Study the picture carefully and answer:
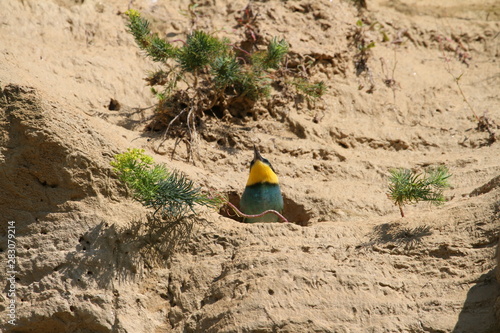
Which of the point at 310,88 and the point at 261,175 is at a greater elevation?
the point at 310,88

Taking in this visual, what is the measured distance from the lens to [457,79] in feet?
20.4

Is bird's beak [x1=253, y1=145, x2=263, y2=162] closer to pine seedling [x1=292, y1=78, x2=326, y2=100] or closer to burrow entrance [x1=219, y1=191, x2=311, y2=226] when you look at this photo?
burrow entrance [x1=219, y1=191, x2=311, y2=226]

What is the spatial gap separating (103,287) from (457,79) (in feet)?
13.4

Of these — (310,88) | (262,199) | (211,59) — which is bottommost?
(262,199)

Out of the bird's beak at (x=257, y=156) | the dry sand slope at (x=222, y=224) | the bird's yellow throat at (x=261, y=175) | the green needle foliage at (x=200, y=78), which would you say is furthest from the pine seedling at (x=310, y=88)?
the bird's yellow throat at (x=261, y=175)

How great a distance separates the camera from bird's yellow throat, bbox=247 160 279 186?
493 cm

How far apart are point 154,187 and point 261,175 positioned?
53.0 inches

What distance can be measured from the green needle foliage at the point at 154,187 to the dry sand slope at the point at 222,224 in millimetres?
161

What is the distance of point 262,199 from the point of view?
195 inches

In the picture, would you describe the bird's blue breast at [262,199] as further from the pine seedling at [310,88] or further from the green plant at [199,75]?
the pine seedling at [310,88]

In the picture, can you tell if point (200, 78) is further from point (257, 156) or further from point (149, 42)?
point (257, 156)

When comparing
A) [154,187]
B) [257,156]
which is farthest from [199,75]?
[154,187]

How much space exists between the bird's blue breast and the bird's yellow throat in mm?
32

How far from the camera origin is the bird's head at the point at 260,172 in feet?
16.2
